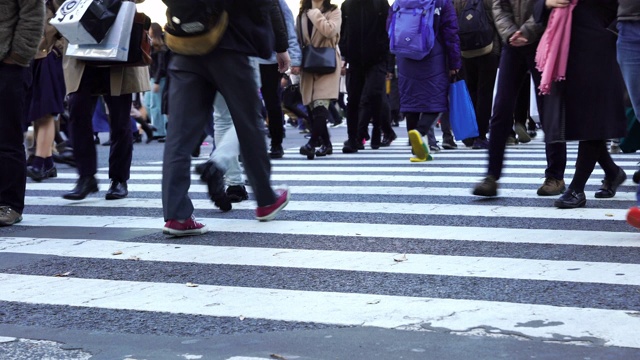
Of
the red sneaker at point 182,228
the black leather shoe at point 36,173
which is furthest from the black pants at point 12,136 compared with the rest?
the black leather shoe at point 36,173

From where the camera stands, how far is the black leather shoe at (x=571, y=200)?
6.64 m

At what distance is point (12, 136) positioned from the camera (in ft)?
22.0

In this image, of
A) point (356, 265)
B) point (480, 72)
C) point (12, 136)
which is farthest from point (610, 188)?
point (480, 72)

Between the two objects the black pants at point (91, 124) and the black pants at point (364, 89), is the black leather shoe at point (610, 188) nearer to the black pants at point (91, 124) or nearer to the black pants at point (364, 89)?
the black pants at point (91, 124)

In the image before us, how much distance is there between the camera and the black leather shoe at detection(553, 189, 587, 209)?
6.64 m

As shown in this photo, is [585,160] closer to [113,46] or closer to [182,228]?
[182,228]

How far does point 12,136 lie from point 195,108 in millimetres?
1522

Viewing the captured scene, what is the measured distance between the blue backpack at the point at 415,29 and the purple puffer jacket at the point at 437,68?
16 centimetres

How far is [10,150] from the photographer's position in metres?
6.71

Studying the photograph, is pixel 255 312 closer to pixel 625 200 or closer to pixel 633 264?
pixel 633 264

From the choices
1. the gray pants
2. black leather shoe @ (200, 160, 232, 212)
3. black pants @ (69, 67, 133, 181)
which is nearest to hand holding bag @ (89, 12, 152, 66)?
black pants @ (69, 67, 133, 181)

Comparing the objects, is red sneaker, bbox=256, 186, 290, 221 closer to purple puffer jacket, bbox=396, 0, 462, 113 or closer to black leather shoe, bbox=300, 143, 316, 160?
purple puffer jacket, bbox=396, 0, 462, 113

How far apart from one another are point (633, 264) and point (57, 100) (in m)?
6.68

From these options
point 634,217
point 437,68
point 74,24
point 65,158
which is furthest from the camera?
point 65,158
